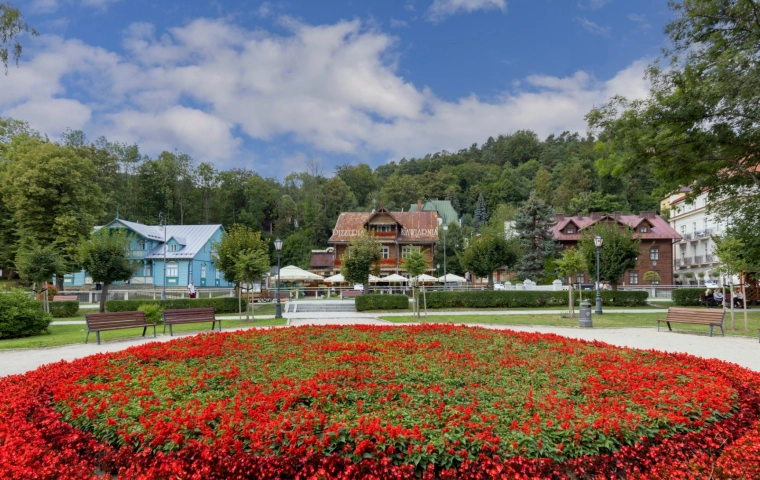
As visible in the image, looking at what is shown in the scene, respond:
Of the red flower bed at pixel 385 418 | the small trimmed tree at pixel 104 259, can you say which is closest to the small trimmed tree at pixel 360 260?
the small trimmed tree at pixel 104 259

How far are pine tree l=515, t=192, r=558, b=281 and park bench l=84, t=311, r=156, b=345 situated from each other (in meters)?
38.7

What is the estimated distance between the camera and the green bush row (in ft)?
80.8

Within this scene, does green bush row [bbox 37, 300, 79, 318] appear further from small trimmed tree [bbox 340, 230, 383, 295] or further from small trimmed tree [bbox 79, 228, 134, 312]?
small trimmed tree [bbox 340, 230, 383, 295]

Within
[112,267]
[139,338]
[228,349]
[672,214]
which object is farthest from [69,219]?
[672,214]

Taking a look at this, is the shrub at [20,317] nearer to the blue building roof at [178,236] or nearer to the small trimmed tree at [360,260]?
the small trimmed tree at [360,260]

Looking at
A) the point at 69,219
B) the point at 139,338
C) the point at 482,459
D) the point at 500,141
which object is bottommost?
the point at 139,338

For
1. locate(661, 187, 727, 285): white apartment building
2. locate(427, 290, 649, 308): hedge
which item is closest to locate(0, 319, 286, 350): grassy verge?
locate(427, 290, 649, 308): hedge

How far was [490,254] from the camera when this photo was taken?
111ft

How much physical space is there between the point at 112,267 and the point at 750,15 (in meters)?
32.1

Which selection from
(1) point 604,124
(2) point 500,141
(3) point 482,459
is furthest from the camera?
(2) point 500,141

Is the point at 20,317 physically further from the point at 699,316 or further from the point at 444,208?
the point at 444,208

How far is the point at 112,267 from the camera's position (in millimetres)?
25297

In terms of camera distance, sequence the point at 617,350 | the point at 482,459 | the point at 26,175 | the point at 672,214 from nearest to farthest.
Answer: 1. the point at 482,459
2. the point at 617,350
3. the point at 26,175
4. the point at 672,214

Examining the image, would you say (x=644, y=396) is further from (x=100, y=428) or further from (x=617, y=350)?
(x=100, y=428)
